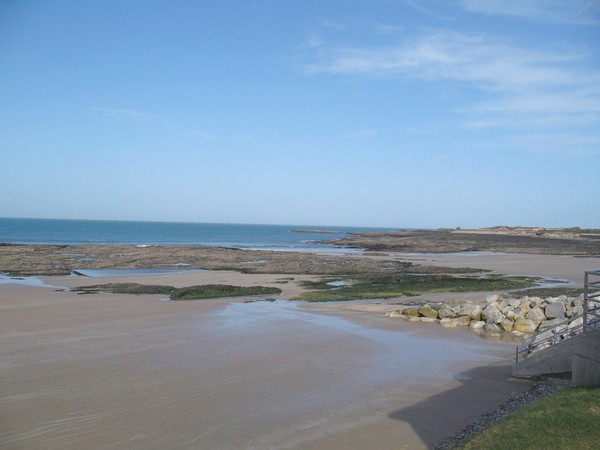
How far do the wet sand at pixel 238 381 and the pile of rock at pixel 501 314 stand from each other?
3.46ft

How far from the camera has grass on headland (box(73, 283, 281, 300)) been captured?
84.1 feet

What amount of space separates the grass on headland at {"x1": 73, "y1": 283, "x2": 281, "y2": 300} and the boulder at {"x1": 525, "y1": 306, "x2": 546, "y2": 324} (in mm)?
13080

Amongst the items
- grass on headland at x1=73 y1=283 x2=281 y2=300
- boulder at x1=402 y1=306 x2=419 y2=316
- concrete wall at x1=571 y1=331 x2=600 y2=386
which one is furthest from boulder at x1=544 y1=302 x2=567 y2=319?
grass on headland at x1=73 y1=283 x2=281 y2=300

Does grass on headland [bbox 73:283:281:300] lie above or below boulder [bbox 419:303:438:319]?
below

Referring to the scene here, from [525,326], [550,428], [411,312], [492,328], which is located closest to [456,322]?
[492,328]

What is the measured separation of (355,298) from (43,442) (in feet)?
60.5

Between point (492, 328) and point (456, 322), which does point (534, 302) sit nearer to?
point (492, 328)

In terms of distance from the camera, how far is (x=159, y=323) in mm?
18328

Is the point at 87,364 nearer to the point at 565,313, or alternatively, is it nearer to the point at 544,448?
the point at 544,448

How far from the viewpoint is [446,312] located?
750 inches

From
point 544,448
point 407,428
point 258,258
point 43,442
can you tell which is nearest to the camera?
point 544,448

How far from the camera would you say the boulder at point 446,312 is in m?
19.0

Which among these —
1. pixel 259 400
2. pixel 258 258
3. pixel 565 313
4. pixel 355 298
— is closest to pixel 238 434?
pixel 259 400

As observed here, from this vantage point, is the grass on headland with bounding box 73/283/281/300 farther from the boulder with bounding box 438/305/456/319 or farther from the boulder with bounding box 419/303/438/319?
the boulder with bounding box 438/305/456/319
